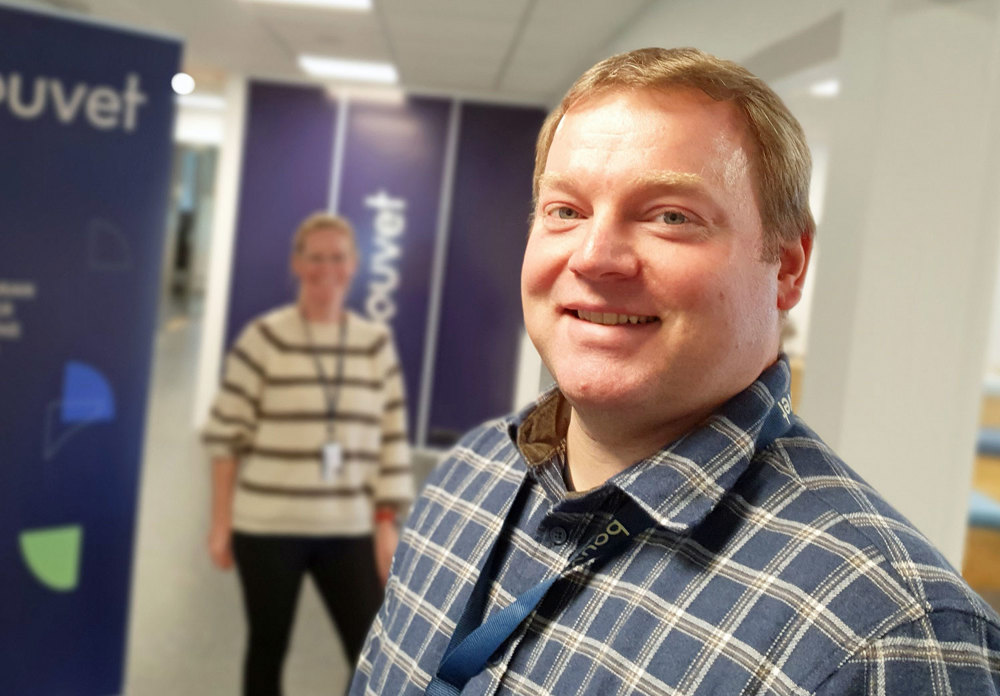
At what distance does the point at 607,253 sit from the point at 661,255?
0.14ft

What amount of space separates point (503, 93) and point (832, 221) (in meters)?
5.26

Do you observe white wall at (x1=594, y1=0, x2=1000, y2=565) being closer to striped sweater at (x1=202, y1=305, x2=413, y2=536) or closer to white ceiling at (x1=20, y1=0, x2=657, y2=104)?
striped sweater at (x1=202, y1=305, x2=413, y2=536)

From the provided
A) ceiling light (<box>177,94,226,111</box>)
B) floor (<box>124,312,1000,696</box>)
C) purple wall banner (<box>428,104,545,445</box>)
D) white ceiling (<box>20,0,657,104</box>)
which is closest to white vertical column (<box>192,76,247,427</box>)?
white ceiling (<box>20,0,657,104</box>)

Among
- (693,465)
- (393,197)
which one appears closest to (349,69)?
(393,197)

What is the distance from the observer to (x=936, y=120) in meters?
1.61

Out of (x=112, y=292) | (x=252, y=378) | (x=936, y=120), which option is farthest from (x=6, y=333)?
(x=936, y=120)

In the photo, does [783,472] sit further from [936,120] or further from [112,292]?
[112,292]

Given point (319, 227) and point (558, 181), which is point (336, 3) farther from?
point (558, 181)

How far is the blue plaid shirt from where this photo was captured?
2.17 feet

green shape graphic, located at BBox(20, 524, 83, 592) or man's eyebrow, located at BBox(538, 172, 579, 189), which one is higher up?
man's eyebrow, located at BBox(538, 172, 579, 189)

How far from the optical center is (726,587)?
0.73 m

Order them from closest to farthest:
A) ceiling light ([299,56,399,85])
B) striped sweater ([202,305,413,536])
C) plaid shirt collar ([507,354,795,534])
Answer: plaid shirt collar ([507,354,795,534]) < striped sweater ([202,305,413,536]) < ceiling light ([299,56,399,85])

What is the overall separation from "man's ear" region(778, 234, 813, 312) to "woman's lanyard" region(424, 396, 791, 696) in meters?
0.10

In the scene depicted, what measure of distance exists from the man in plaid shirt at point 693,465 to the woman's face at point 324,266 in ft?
5.82
